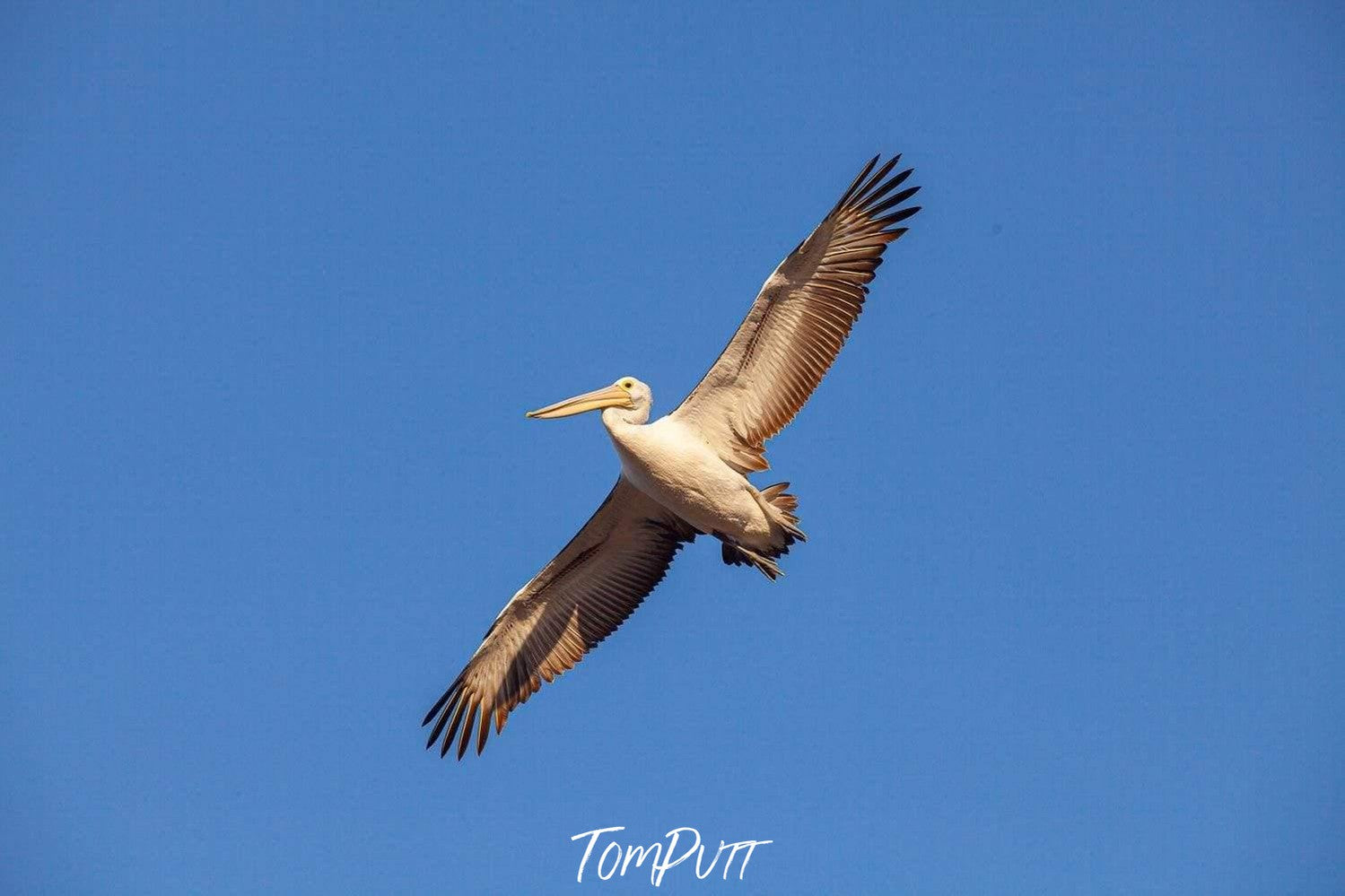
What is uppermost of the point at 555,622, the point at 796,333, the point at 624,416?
the point at 796,333

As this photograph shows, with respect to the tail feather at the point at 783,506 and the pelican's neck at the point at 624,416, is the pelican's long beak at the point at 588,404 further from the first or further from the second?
the tail feather at the point at 783,506

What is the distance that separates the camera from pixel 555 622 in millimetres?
12727

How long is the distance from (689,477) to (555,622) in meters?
2.39

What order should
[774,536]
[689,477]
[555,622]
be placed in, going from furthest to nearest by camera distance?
[555,622]
[774,536]
[689,477]

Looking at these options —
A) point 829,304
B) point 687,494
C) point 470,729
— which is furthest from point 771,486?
point 470,729

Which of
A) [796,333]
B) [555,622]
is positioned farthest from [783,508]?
[555,622]

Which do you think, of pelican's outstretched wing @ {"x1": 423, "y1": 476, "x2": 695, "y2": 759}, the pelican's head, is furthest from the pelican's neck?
pelican's outstretched wing @ {"x1": 423, "y1": 476, "x2": 695, "y2": 759}

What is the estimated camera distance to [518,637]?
1273 cm

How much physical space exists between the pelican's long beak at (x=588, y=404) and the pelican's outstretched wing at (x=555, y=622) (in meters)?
1.29

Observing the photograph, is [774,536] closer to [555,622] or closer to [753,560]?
[753,560]

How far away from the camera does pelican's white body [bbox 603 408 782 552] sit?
1134 centimetres

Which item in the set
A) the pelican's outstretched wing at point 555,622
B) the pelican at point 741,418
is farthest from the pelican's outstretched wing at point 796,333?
the pelican's outstretched wing at point 555,622

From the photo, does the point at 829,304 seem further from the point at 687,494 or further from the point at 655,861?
the point at 655,861

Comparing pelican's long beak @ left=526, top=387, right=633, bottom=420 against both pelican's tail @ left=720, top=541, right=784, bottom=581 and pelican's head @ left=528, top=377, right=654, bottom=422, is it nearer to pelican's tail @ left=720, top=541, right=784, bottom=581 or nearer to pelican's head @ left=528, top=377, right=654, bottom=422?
pelican's head @ left=528, top=377, right=654, bottom=422
